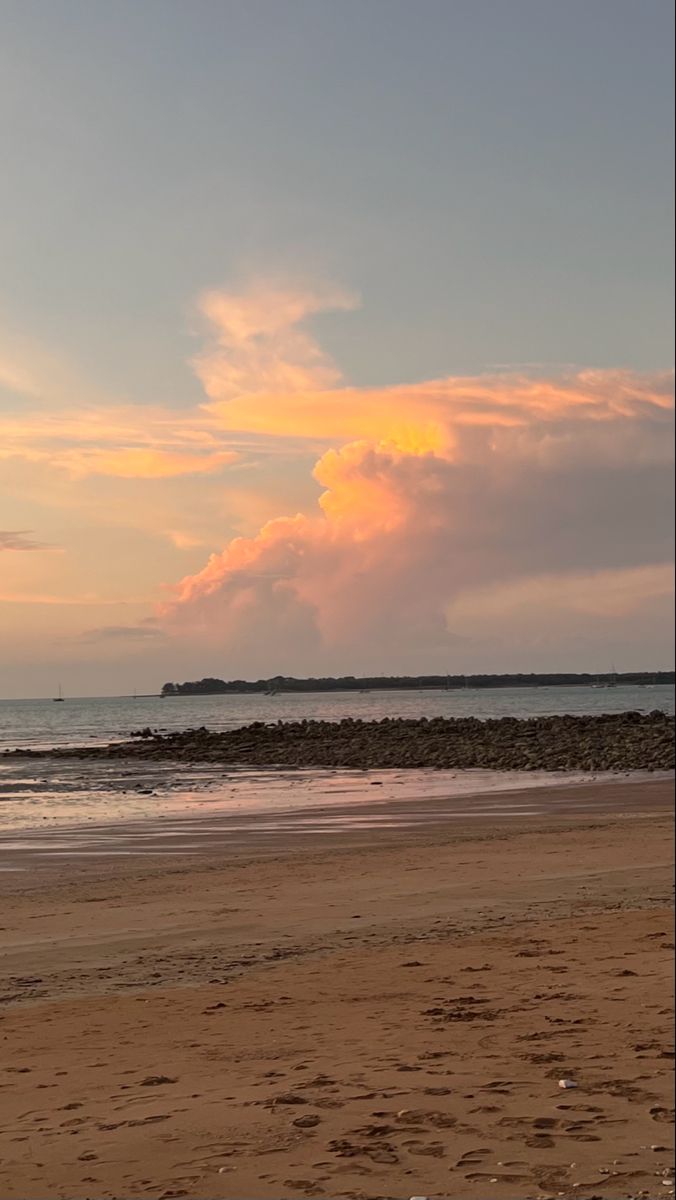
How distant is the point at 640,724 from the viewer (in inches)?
2370

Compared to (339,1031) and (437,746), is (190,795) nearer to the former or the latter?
(437,746)

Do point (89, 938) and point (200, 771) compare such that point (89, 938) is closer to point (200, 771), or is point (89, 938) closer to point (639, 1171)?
point (639, 1171)

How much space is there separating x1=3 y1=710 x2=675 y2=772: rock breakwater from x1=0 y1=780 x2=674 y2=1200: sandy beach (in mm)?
27158

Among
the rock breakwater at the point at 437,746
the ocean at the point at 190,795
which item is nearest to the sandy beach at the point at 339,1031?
the ocean at the point at 190,795

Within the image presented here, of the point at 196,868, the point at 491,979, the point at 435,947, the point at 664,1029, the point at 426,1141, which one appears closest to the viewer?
the point at 426,1141

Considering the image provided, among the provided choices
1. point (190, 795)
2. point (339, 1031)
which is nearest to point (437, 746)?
point (190, 795)

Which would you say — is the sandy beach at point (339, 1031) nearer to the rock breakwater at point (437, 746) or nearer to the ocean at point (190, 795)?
the ocean at point (190, 795)

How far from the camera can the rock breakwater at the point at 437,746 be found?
44594 mm

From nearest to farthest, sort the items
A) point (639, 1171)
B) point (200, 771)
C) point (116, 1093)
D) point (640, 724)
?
point (639, 1171) → point (116, 1093) → point (200, 771) → point (640, 724)

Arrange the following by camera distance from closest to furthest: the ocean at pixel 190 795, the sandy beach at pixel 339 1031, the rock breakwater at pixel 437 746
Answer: the sandy beach at pixel 339 1031 < the ocean at pixel 190 795 < the rock breakwater at pixel 437 746

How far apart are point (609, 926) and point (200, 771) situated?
116ft

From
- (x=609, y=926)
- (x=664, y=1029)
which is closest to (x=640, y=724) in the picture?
(x=609, y=926)

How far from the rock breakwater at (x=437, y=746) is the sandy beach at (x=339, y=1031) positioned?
27158mm

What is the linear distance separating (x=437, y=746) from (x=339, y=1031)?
4507 cm
